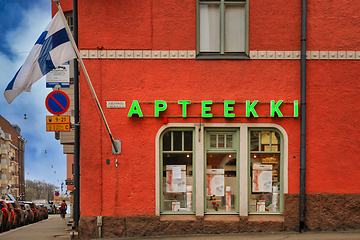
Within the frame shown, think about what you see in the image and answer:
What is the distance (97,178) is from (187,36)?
193 inches

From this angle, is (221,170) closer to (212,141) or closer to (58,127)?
(212,141)

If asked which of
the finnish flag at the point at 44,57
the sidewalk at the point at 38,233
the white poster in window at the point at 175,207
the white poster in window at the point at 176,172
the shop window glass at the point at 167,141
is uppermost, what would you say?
the finnish flag at the point at 44,57

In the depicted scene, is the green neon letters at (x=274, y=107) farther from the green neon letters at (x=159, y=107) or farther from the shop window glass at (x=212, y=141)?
the green neon letters at (x=159, y=107)

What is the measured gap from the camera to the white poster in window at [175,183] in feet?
32.1

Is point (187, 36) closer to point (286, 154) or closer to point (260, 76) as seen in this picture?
point (260, 76)

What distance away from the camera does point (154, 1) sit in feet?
31.8

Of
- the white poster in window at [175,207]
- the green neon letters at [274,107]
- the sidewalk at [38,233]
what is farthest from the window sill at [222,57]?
the sidewalk at [38,233]

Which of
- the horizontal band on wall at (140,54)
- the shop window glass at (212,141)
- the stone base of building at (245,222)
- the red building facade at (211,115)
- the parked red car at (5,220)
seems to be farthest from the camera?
the parked red car at (5,220)

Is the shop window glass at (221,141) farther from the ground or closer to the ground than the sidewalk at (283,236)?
farther from the ground

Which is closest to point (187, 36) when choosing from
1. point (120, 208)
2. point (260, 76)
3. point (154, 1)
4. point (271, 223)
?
point (154, 1)

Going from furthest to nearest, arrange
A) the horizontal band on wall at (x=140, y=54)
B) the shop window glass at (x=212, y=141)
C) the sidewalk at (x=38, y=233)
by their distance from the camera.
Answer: the sidewalk at (x=38, y=233)
the shop window glass at (x=212, y=141)
the horizontal band on wall at (x=140, y=54)

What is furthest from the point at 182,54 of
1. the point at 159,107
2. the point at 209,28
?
the point at 159,107

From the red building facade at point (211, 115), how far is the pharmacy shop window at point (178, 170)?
0.03 metres

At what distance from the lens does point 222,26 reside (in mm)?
9781
